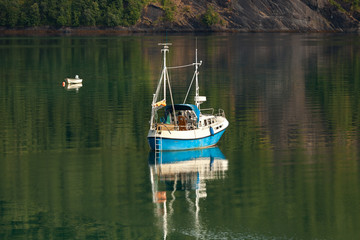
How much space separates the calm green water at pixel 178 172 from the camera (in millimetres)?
48281

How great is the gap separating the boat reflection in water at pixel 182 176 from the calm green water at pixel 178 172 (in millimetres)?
148

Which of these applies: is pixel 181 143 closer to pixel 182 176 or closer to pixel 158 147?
pixel 158 147

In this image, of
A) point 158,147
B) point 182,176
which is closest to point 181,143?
point 158,147

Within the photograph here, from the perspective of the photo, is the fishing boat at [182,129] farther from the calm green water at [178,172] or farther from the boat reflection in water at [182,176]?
the calm green water at [178,172]

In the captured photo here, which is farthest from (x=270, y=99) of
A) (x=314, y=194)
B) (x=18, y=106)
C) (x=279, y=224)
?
(x=279, y=224)

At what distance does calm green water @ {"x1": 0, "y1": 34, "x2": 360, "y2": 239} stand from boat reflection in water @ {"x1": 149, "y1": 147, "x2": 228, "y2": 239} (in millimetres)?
148

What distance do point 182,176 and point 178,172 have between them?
3.90 ft

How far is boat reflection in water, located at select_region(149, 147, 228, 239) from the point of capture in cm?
5162

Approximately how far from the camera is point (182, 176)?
60.5m

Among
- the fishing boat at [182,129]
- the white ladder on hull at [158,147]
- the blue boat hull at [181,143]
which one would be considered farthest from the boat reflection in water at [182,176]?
the fishing boat at [182,129]

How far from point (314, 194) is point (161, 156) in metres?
16.0

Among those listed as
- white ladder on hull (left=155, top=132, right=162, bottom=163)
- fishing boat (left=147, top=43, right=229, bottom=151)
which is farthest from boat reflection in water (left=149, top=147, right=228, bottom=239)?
fishing boat (left=147, top=43, right=229, bottom=151)

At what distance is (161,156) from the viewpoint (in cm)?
6638

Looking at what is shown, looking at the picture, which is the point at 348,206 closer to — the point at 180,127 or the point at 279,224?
the point at 279,224
